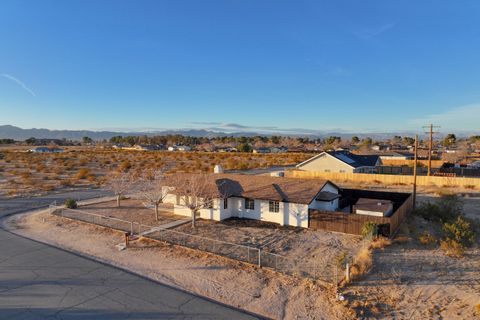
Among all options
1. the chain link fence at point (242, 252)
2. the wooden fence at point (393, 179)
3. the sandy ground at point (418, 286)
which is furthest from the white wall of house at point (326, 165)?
the chain link fence at point (242, 252)

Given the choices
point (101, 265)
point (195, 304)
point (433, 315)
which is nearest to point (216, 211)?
point (101, 265)

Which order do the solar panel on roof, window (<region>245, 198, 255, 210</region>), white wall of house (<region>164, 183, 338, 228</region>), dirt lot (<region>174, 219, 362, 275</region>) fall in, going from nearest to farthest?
1. dirt lot (<region>174, 219, 362, 275</region>)
2. white wall of house (<region>164, 183, 338, 228</region>)
3. window (<region>245, 198, 255, 210</region>)
4. the solar panel on roof

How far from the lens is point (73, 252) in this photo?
58.1 feet

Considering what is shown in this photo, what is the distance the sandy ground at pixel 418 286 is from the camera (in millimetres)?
11672

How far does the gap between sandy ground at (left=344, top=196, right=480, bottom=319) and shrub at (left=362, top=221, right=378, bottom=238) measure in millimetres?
1290

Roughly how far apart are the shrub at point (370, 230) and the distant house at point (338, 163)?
30418 mm

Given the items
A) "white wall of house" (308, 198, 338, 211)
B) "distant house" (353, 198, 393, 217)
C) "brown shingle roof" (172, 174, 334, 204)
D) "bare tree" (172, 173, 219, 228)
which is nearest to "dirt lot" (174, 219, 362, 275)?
"bare tree" (172, 173, 219, 228)

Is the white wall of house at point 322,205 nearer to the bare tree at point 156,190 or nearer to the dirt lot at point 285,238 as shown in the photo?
the dirt lot at point 285,238

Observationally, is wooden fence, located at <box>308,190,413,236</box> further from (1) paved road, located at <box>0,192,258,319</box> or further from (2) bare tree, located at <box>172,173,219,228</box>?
(1) paved road, located at <box>0,192,258,319</box>

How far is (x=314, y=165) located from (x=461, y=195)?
20.3 metres

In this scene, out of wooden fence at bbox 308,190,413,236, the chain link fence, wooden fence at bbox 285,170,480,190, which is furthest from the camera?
wooden fence at bbox 285,170,480,190

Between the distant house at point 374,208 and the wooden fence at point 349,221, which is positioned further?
the distant house at point 374,208

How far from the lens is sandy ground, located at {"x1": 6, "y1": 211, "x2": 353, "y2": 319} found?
1209 cm

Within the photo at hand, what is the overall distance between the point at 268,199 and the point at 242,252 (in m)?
6.22
